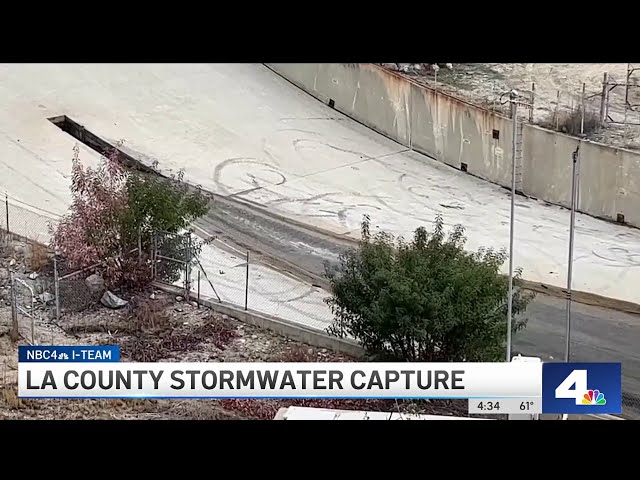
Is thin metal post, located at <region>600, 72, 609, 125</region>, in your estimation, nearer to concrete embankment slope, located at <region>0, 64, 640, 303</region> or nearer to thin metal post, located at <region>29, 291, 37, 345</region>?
concrete embankment slope, located at <region>0, 64, 640, 303</region>

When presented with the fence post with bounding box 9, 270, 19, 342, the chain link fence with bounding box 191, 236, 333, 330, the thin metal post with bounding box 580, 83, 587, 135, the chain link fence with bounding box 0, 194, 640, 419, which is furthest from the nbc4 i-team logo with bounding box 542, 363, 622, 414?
the thin metal post with bounding box 580, 83, 587, 135

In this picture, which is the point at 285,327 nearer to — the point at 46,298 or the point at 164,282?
the point at 164,282

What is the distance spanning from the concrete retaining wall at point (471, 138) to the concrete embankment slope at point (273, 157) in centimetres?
9

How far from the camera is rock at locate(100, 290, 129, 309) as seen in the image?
1127cm

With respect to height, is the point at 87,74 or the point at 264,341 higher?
the point at 87,74

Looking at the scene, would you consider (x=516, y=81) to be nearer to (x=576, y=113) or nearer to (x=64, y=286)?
(x=576, y=113)

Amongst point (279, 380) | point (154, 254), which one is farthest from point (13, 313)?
point (279, 380)

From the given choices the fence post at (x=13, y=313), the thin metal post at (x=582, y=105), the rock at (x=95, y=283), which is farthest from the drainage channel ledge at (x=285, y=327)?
the thin metal post at (x=582, y=105)

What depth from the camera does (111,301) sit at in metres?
11.3

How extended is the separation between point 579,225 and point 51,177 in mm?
5559

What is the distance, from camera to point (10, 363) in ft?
34.7

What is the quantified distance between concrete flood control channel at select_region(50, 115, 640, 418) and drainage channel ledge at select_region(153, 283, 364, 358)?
0.69m

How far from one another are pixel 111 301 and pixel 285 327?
1.62 metres
